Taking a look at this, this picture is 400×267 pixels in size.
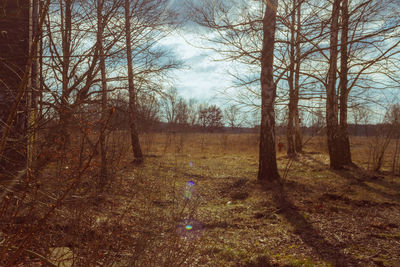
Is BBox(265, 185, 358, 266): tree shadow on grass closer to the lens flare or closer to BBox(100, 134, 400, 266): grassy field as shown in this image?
BBox(100, 134, 400, 266): grassy field

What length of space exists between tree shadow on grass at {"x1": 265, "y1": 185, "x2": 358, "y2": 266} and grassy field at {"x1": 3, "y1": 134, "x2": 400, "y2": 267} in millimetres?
12

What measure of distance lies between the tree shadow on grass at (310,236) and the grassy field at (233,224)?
0.04 ft

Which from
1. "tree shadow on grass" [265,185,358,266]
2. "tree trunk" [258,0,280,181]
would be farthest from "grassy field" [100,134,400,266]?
"tree trunk" [258,0,280,181]

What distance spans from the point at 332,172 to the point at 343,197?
293 centimetres

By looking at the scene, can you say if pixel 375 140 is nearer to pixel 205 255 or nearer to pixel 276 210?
pixel 276 210

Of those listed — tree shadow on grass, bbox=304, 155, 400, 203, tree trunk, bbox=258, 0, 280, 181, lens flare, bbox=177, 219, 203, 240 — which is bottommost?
lens flare, bbox=177, 219, 203, 240

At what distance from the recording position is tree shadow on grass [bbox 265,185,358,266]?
136 inches

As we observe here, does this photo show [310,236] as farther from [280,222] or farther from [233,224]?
[233,224]

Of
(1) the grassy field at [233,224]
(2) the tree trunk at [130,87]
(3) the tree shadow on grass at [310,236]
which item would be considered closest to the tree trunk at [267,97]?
(1) the grassy field at [233,224]

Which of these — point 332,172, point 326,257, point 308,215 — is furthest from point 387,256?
point 332,172

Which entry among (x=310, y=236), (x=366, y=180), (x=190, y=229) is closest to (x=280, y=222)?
(x=310, y=236)

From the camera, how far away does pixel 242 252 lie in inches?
152

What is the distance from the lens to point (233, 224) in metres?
4.93

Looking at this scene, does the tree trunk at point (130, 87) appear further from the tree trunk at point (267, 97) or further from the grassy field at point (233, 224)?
the tree trunk at point (267, 97)
